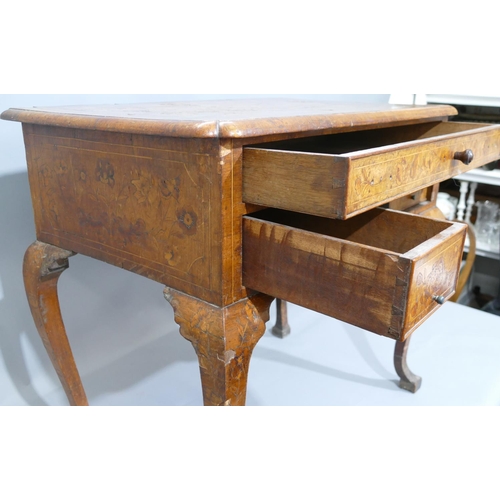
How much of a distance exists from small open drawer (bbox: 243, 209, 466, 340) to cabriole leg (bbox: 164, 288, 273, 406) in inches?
2.0

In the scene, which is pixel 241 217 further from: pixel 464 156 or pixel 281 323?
pixel 281 323

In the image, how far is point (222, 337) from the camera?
28.7 inches

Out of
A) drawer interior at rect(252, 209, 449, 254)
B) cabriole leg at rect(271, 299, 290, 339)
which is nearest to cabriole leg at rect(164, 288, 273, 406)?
drawer interior at rect(252, 209, 449, 254)

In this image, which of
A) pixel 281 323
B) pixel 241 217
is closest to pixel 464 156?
pixel 241 217

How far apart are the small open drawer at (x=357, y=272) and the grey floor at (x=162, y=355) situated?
61cm

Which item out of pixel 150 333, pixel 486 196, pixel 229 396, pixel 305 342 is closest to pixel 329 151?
pixel 229 396

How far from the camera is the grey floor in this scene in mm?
1210

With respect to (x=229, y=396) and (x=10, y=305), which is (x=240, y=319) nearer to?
(x=229, y=396)

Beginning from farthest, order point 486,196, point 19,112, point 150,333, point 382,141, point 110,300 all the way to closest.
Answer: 1. point 486,196
2. point 150,333
3. point 110,300
4. point 382,141
5. point 19,112

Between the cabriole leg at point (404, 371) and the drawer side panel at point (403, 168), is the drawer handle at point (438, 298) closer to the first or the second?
the drawer side panel at point (403, 168)

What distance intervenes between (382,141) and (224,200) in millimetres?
621

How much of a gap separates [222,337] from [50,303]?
19.9 inches

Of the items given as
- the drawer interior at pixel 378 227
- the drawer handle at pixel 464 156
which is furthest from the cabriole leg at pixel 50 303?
the drawer handle at pixel 464 156

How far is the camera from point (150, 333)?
152 cm
